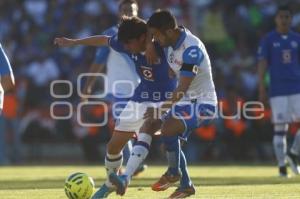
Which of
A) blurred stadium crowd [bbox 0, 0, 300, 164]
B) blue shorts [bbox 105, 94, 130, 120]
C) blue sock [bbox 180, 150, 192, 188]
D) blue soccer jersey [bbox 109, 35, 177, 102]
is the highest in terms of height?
blue soccer jersey [bbox 109, 35, 177, 102]

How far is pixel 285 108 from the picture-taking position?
15.2 m

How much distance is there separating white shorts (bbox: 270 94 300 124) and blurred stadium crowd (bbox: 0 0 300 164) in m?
4.99

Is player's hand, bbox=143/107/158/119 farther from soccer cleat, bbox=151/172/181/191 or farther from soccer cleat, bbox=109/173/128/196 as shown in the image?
soccer cleat, bbox=109/173/128/196

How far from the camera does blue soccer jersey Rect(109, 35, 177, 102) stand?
10.5 metres

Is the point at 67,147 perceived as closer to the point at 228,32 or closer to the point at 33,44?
the point at 33,44

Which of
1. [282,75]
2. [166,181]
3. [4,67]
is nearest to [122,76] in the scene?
[282,75]

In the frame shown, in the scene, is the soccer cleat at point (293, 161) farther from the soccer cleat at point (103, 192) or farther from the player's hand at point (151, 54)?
the soccer cleat at point (103, 192)

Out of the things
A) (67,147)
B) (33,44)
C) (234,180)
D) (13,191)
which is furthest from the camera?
(33,44)

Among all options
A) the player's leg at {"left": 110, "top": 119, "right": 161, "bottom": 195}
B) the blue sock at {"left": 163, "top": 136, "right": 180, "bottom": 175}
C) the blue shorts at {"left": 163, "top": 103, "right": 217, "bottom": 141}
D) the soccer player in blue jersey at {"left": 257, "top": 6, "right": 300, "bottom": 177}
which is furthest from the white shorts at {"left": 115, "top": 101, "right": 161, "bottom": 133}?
the soccer player in blue jersey at {"left": 257, "top": 6, "right": 300, "bottom": 177}

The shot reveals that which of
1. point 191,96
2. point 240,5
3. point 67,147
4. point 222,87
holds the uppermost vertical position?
point 191,96

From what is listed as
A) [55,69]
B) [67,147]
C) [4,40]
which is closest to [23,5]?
[4,40]

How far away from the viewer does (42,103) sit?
2222cm

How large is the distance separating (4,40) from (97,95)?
15.1 feet

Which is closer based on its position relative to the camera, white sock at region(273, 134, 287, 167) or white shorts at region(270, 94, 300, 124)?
white sock at region(273, 134, 287, 167)
